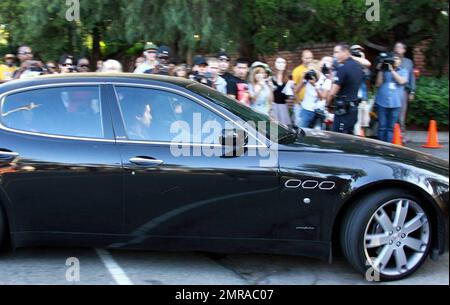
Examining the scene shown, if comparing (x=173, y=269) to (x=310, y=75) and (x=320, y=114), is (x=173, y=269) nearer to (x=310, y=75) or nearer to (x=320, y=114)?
(x=320, y=114)

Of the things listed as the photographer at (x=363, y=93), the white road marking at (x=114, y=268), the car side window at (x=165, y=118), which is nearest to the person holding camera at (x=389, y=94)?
the photographer at (x=363, y=93)

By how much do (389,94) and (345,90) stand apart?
4.80ft

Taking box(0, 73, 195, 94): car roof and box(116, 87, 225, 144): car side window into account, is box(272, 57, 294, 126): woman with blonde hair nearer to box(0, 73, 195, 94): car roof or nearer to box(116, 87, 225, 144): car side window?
box(0, 73, 195, 94): car roof

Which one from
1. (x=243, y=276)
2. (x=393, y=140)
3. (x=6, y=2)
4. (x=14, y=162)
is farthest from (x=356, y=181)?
(x=6, y=2)

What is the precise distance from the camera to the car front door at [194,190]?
3.92 metres

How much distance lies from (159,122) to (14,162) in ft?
3.77

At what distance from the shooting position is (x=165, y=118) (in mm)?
4148

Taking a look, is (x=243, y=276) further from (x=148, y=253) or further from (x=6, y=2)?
(x=6, y=2)

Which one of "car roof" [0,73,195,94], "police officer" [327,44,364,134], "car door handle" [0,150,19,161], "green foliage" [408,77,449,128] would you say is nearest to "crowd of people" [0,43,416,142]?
"police officer" [327,44,364,134]

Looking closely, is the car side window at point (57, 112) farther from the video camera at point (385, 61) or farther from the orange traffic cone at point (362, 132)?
the video camera at point (385, 61)

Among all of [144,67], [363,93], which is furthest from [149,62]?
[363,93]

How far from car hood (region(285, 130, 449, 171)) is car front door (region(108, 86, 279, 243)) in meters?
0.45

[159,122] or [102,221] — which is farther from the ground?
[159,122]

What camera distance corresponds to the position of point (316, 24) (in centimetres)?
1072
